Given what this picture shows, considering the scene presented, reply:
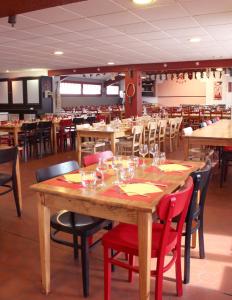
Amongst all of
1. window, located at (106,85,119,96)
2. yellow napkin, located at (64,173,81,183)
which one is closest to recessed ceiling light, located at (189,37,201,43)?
yellow napkin, located at (64,173,81,183)

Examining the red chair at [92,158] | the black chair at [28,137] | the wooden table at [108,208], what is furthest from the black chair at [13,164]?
the black chair at [28,137]

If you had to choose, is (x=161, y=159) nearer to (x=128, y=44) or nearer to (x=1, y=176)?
(x=1, y=176)

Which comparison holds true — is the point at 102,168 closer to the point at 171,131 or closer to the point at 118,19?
the point at 118,19

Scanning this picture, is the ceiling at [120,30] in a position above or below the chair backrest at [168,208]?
above

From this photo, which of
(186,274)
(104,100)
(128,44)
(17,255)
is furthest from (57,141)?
(104,100)

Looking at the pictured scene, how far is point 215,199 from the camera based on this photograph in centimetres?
443

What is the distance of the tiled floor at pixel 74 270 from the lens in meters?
2.33

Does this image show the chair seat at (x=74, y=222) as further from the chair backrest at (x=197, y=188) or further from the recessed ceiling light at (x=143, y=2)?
the recessed ceiling light at (x=143, y=2)

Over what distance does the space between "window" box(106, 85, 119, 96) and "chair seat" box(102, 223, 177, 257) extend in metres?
16.9

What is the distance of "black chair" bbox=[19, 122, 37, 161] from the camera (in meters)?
7.42

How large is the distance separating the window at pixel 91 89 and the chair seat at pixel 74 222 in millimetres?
14857

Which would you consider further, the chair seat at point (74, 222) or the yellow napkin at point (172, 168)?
the yellow napkin at point (172, 168)

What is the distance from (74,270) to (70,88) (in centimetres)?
1401

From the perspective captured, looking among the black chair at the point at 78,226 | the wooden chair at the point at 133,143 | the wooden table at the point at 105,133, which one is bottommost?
the black chair at the point at 78,226
